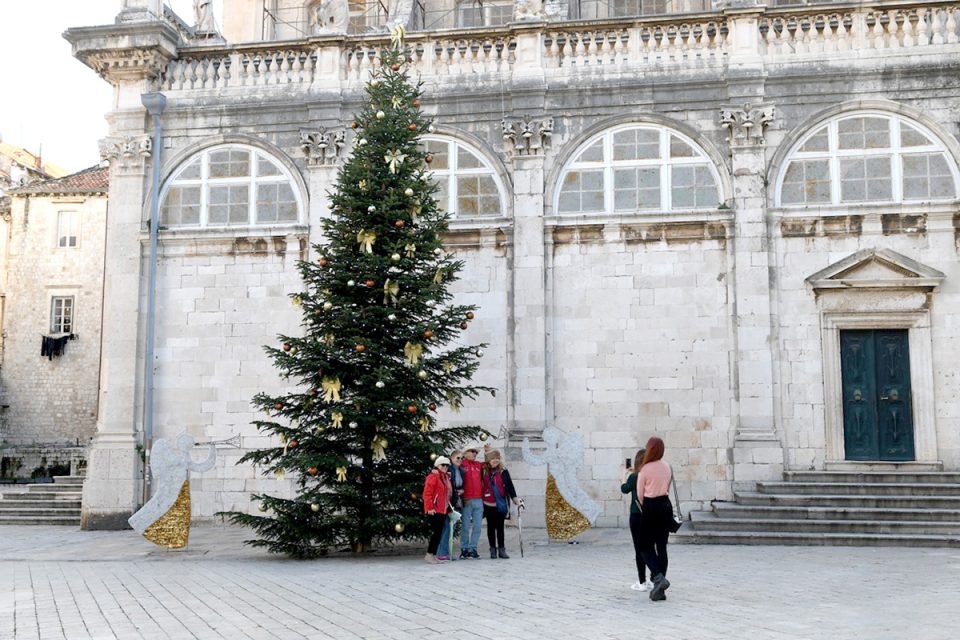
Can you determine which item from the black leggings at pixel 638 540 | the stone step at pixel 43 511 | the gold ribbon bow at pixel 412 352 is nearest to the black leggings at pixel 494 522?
the gold ribbon bow at pixel 412 352

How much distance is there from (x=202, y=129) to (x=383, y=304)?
25.5 feet

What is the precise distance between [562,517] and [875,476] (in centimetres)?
564

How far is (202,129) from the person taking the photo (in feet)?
64.5

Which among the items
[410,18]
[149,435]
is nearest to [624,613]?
[149,435]

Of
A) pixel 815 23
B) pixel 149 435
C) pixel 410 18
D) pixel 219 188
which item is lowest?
pixel 149 435

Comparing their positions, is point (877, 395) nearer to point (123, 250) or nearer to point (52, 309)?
point (123, 250)

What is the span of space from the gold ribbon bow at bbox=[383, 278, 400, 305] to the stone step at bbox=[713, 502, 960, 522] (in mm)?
6815

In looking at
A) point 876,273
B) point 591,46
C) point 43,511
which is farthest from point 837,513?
point 43,511

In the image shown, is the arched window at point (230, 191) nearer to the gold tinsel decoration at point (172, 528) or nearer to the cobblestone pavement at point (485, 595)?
the gold tinsel decoration at point (172, 528)

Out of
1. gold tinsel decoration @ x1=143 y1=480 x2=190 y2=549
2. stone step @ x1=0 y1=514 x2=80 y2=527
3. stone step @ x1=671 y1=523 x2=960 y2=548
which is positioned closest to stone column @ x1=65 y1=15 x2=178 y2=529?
stone step @ x1=0 y1=514 x2=80 y2=527

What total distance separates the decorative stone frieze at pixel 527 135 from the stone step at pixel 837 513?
295 inches

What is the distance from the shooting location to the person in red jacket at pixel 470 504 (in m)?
13.9

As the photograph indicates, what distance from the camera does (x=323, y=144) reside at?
1912cm

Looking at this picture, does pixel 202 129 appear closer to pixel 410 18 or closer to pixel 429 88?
pixel 429 88
